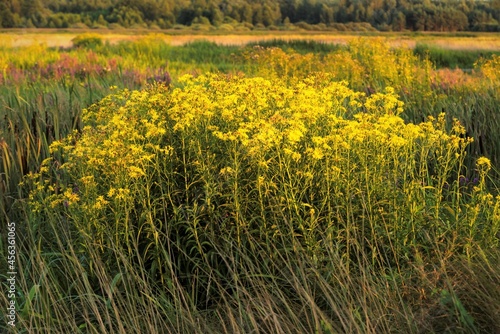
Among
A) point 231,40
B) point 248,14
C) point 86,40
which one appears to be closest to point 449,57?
point 231,40

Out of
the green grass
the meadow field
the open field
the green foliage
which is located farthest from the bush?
the green grass

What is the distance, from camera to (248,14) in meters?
66.1

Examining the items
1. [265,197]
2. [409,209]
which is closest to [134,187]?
[265,197]

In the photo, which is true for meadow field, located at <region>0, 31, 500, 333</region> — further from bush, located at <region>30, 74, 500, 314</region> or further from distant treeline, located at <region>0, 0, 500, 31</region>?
distant treeline, located at <region>0, 0, 500, 31</region>

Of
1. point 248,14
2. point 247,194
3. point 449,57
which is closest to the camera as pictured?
point 247,194

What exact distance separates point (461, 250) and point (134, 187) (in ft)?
7.08

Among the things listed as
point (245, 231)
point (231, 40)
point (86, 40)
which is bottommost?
point (231, 40)

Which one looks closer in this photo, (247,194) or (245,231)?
(247,194)

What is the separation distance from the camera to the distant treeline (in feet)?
195

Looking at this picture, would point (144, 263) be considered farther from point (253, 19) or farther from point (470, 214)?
point (253, 19)

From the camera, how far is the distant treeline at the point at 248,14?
195ft

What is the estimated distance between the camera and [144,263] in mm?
3801

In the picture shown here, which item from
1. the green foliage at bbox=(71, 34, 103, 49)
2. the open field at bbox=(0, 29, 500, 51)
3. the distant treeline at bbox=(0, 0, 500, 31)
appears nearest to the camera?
the open field at bbox=(0, 29, 500, 51)

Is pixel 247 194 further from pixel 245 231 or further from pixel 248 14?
pixel 248 14
